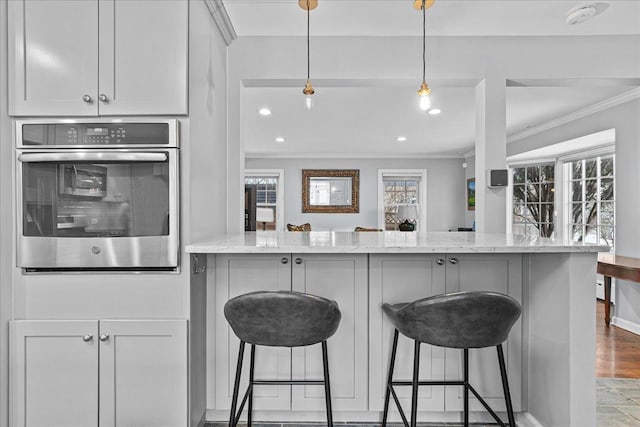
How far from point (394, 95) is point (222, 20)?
220 centimetres

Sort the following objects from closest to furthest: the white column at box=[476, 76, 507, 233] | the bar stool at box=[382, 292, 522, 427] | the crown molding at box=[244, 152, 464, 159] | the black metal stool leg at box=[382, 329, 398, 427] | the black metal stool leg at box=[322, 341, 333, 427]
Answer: the bar stool at box=[382, 292, 522, 427] < the black metal stool leg at box=[322, 341, 333, 427] < the black metal stool leg at box=[382, 329, 398, 427] < the white column at box=[476, 76, 507, 233] < the crown molding at box=[244, 152, 464, 159]

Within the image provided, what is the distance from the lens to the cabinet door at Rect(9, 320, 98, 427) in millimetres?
1600

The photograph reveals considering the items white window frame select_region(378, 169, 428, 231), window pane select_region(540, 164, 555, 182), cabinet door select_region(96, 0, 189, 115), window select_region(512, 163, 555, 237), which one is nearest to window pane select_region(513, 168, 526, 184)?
window select_region(512, 163, 555, 237)

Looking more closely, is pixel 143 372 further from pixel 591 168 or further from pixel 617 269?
pixel 591 168

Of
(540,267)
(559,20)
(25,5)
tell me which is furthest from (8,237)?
(559,20)

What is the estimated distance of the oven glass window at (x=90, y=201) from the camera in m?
1.59

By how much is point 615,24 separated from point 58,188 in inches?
126

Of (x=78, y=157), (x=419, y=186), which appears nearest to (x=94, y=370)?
(x=78, y=157)

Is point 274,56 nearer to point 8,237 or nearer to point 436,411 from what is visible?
point 8,237

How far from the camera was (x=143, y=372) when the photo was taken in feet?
5.29

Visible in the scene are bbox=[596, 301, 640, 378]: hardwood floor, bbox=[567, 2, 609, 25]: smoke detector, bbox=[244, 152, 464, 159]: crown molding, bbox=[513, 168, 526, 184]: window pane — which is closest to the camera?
bbox=[567, 2, 609, 25]: smoke detector

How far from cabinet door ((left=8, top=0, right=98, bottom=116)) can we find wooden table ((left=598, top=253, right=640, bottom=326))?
13.6ft

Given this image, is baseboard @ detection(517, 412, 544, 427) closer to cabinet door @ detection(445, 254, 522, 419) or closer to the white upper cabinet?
cabinet door @ detection(445, 254, 522, 419)

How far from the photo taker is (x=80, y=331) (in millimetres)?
1607
